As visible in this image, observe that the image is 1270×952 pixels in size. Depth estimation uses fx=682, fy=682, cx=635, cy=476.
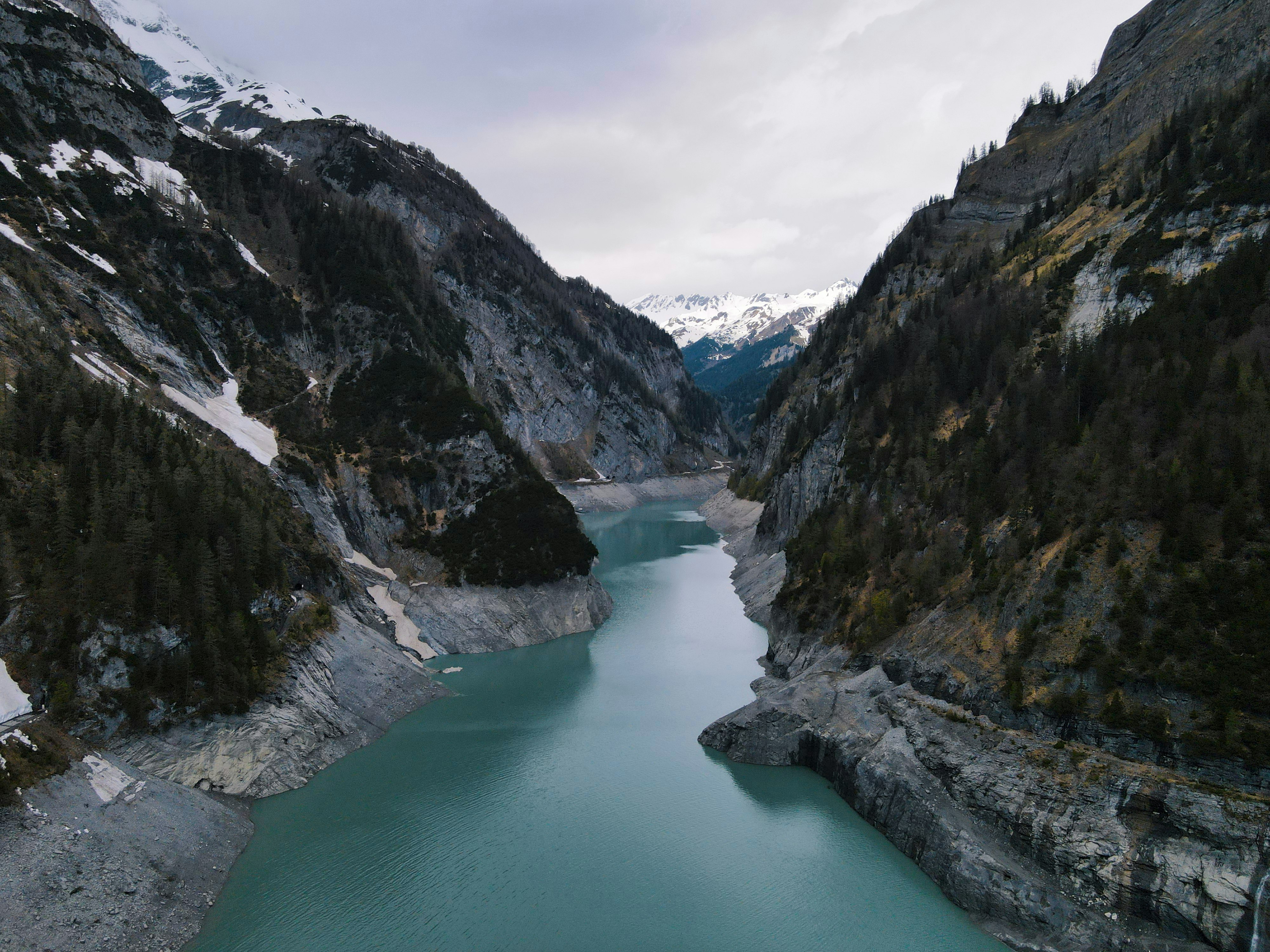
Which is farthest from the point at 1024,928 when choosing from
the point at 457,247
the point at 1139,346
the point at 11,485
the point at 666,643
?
the point at 457,247

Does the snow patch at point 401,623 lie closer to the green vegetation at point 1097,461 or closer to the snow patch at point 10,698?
the snow patch at point 10,698

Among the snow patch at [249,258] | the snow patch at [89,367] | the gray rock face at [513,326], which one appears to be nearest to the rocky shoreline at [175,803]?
the snow patch at [89,367]

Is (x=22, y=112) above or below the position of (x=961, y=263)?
above

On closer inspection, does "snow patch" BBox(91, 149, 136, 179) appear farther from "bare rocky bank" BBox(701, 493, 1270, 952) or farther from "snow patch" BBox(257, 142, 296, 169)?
"bare rocky bank" BBox(701, 493, 1270, 952)

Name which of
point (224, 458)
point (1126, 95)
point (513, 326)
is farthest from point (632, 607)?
point (513, 326)

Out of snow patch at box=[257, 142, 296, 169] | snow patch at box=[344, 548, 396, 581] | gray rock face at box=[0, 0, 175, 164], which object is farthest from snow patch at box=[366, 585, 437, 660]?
snow patch at box=[257, 142, 296, 169]

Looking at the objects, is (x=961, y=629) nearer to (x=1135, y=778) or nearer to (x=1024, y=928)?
(x=1135, y=778)

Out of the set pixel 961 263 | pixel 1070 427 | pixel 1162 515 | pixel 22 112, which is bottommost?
pixel 1162 515
